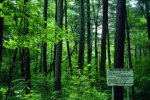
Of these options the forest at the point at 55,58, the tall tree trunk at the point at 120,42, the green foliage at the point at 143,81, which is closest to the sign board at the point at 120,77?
the forest at the point at 55,58

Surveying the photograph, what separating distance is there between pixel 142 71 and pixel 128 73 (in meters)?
10.1

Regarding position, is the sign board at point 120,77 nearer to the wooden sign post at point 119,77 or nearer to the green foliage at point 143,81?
the wooden sign post at point 119,77

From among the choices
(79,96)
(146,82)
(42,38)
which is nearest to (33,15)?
(42,38)

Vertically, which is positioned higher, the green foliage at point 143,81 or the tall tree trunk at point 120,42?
the tall tree trunk at point 120,42

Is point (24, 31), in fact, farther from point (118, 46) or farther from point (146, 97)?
point (146, 97)

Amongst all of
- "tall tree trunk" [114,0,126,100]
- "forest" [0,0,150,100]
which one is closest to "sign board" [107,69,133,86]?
"forest" [0,0,150,100]

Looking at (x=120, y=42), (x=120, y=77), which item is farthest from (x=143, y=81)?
(x=120, y=77)

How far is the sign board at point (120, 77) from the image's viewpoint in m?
9.85

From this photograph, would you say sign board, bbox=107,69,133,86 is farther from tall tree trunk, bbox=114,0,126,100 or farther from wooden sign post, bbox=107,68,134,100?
tall tree trunk, bbox=114,0,126,100

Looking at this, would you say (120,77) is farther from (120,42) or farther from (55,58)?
(55,58)

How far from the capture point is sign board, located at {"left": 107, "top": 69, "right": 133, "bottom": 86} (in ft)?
32.3

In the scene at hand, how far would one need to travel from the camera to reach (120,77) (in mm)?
9883

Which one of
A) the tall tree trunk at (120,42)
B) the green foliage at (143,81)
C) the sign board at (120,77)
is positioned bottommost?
the green foliage at (143,81)

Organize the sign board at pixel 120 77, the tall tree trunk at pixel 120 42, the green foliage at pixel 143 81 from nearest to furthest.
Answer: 1. the sign board at pixel 120 77
2. the tall tree trunk at pixel 120 42
3. the green foliage at pixel 143 81
